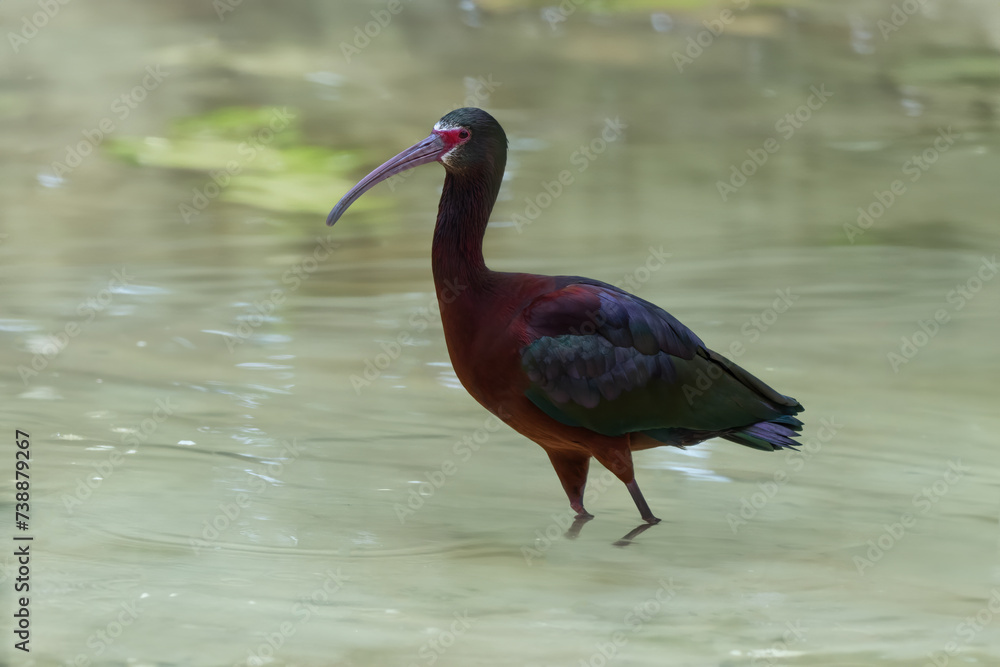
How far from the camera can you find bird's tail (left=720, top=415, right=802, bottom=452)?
527cm

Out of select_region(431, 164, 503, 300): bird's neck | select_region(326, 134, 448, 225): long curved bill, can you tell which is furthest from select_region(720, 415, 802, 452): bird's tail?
select_region(326, 134, 448, 225): long curved bill

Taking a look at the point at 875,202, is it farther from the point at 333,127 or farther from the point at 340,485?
the point at 340,485

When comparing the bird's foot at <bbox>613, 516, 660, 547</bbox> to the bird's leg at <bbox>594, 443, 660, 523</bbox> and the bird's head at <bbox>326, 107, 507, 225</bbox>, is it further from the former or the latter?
the bird's head at <bbox>326, 107, 507, 225</bbox>

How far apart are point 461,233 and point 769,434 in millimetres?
1657

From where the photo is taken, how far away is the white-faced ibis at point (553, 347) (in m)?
4.85

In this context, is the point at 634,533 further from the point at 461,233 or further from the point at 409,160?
the point at 409,160

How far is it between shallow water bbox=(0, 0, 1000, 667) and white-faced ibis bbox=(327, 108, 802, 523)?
607mm

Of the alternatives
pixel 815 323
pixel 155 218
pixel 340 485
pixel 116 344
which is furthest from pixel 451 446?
pixel 155 218

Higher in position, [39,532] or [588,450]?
[588,450]

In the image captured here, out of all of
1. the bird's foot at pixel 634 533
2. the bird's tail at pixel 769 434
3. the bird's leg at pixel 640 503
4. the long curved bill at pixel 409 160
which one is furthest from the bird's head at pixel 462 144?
the bird's foot at pixel 634 533

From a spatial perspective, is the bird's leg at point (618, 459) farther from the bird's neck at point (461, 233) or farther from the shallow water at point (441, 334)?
the bird's neck at point (461, 233)

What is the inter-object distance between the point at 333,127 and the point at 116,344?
4.84 m

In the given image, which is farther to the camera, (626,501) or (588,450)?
(626,501)

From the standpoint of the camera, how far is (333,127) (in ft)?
40.5
